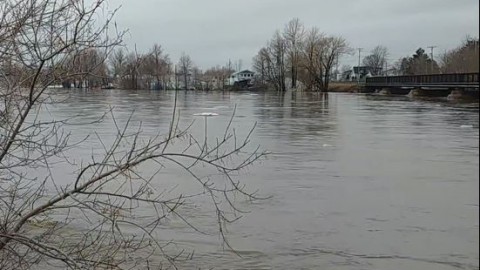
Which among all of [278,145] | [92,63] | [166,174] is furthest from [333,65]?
[92,63]

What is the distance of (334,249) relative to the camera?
23.6ft

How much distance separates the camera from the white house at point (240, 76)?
116 meters

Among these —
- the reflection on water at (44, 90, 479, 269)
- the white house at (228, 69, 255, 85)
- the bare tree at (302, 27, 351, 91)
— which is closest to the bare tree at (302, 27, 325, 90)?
the bare tree at (302, 27, 351, 91)

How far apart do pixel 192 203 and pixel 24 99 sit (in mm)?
4987

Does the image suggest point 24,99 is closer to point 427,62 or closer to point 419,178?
point 419,178

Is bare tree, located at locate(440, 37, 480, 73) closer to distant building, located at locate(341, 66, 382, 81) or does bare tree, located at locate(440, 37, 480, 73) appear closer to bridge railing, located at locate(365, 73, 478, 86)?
bridge railing, located at locate(365, 73, 478, 86)

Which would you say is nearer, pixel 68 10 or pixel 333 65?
pixel 68 10

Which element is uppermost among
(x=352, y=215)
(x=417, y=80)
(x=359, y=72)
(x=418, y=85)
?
(x=359, y=72)

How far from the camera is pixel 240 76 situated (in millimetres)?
125312

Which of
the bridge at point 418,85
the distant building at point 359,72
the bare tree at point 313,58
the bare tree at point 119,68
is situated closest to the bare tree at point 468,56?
the bare tree at point 119,68

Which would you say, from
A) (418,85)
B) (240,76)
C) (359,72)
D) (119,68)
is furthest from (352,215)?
(240,76)

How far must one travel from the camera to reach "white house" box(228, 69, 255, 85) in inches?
4581

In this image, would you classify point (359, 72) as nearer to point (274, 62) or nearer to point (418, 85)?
point (274, 62)

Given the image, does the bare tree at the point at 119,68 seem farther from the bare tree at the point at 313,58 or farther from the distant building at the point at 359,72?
the distant building at the point at 359,72
